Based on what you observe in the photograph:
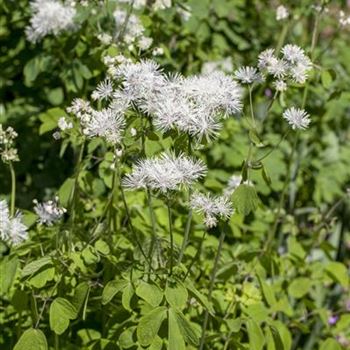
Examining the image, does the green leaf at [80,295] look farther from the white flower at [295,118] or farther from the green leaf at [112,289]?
the white flower at [295,118]

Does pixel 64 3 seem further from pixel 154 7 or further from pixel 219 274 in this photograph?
pixel 219 274

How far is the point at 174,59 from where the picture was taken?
3.04m

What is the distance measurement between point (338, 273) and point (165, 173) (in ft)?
4.10

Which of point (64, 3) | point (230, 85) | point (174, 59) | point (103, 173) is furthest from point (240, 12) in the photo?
point (230, 85)

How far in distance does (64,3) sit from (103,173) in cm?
61

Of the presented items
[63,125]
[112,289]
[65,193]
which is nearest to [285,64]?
[63,125]

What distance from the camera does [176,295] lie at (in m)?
1.67

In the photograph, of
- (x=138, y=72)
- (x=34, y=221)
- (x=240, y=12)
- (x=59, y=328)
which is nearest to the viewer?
(x=138, y=72)

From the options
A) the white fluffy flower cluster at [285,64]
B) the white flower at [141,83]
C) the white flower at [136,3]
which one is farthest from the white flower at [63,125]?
the white flower at [136,3]

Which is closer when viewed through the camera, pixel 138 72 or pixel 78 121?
pixel 138 72

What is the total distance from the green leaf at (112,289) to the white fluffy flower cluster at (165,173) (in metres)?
0.25

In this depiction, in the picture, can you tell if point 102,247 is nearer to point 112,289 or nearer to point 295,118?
point 112,289

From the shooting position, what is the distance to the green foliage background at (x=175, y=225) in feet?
6.06

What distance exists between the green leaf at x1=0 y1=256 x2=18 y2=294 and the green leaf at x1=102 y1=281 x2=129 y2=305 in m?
0.25
